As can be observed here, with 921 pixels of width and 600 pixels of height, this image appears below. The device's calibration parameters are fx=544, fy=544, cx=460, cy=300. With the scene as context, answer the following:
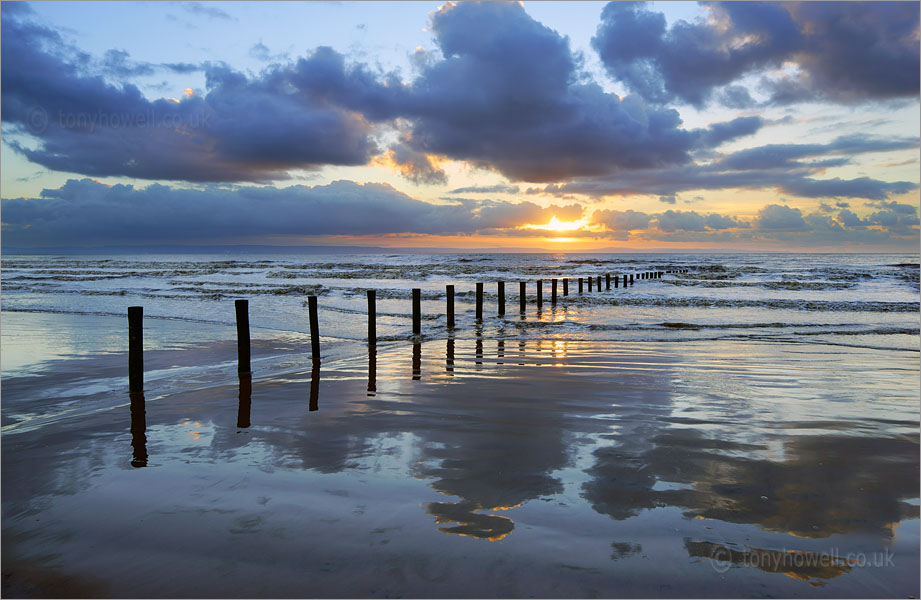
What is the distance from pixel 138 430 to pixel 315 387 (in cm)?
306

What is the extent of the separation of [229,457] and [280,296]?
96.9 feet

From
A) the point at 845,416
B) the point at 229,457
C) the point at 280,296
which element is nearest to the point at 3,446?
the point at 229,457

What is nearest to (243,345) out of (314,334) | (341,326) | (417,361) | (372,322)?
(314,334)

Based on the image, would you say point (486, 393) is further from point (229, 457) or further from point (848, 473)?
point (848, 473)

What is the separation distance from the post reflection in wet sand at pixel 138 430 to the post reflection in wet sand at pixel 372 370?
10.8 ft

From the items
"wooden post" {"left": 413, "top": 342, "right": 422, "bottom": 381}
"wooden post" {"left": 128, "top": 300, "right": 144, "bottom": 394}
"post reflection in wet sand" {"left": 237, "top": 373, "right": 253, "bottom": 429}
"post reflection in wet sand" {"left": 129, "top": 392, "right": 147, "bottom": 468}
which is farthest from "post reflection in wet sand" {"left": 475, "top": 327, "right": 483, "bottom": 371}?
"wooden post" {"left": 128, "top": 300, "right": 144, "bottom": 394}

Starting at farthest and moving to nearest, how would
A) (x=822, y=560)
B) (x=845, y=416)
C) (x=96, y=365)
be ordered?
(x=96, y=365)
(x=845, y=416)
(x=822, y=560)

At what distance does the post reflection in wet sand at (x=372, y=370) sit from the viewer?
938cm

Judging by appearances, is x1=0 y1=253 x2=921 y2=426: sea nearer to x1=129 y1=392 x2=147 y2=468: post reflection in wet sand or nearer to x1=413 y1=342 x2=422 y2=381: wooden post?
x1=129 y1=392 x2=147 y2=468: post reflection in wet sand

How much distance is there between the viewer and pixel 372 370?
1133cm

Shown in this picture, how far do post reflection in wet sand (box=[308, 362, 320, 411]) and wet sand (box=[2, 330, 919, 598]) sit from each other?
0.66 ft

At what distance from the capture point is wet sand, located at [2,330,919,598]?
12.0ft

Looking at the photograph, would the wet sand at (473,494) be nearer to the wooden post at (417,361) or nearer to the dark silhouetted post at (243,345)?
the wooden post at (417,361)

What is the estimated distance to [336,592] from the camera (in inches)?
137
